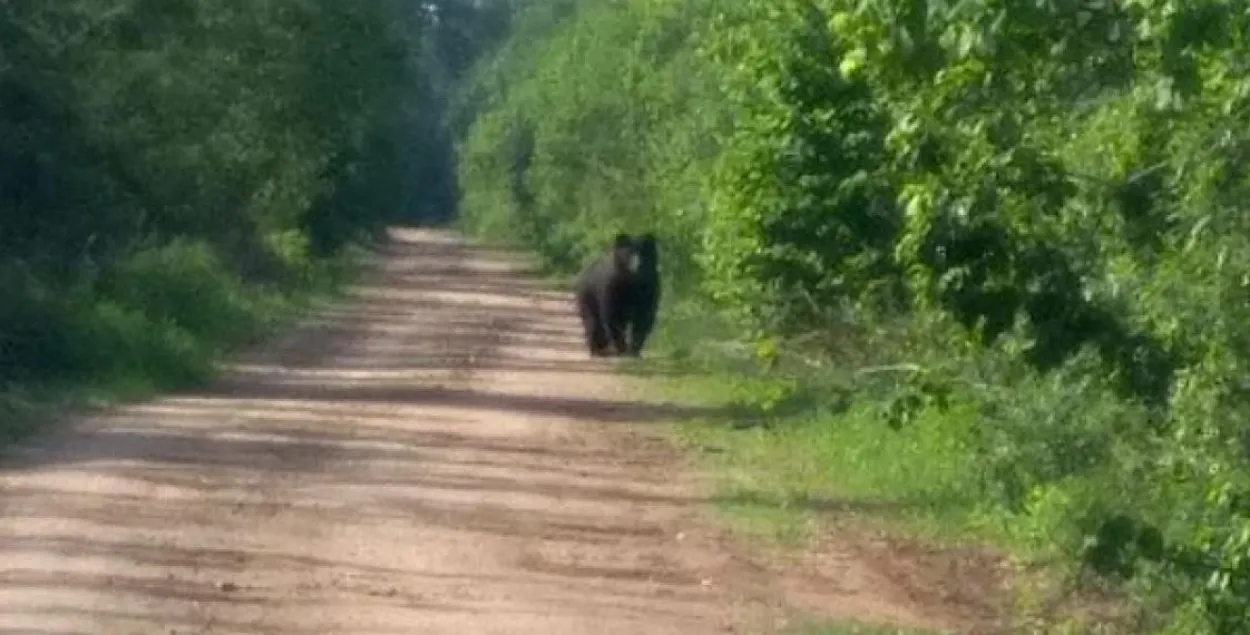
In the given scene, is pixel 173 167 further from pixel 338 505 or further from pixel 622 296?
pixel 338 505

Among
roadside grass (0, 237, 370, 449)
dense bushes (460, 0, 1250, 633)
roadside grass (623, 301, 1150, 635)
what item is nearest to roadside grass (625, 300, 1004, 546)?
roadside grass (623, 301, 1150, 635)

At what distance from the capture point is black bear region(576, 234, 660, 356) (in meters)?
37.9

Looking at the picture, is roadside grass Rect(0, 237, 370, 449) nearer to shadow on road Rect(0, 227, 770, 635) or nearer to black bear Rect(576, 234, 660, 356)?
shadow on road Rect(0, 227, 770, 635)

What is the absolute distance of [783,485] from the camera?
22.8 metres

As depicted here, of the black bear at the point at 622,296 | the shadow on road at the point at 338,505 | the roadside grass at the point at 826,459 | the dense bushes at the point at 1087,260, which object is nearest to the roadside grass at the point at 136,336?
the shadow on road at the point at 338,505

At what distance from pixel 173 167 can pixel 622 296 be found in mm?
7393

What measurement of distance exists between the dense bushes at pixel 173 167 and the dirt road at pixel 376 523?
5.92 ft

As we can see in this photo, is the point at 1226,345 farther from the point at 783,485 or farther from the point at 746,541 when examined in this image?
the point at 783,485

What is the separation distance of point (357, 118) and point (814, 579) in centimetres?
4549

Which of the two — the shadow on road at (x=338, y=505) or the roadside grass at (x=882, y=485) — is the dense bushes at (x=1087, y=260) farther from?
the shadow on road at (x=338, y=505)

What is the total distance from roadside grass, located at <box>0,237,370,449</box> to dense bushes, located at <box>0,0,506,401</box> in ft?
0.14

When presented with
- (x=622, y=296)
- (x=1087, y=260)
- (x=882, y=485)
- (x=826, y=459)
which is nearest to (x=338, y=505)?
(x=882, y=485)

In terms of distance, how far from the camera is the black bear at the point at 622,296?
37938 mm

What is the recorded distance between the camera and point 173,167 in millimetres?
41938
